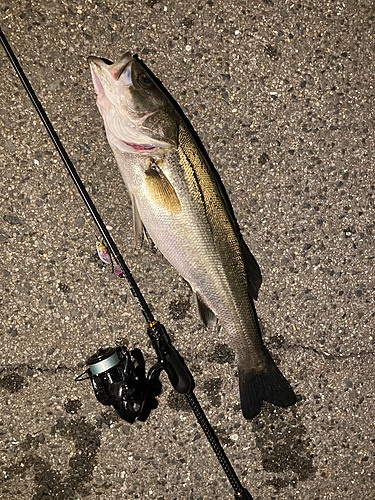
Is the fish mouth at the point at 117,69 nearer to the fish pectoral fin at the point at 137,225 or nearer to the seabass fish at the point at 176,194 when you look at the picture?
the seabass fish at the point at 176,194

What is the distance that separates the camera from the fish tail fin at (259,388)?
2.35m

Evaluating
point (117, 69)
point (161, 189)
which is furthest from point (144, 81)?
point (161, 189)

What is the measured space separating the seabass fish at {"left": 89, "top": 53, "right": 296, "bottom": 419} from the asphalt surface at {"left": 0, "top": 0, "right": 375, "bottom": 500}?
357mm

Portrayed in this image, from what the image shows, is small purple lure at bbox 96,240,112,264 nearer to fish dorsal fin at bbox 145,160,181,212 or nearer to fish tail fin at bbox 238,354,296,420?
fish dorsal fin at bbox 145,160,181,212

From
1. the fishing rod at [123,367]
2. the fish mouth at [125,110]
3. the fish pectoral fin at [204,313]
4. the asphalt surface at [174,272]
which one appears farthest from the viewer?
the asphalt surface at [174,272]

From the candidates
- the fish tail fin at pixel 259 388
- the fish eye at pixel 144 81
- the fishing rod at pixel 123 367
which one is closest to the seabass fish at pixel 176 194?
the fish eye at pixel 144 81

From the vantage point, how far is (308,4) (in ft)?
8.27

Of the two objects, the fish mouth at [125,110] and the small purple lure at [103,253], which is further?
the small purple lure at [103,253]

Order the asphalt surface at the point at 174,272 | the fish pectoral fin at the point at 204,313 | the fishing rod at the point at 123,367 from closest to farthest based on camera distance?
the fishing rod at the point at 123,367, the fish pectoral fin at the point at 204,313, the asphalt surface at the point at 174,272

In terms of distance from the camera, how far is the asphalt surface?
2.44 meters

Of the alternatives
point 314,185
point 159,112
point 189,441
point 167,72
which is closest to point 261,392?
point 189,441

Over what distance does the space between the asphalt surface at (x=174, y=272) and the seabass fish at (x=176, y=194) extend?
14.0 inches

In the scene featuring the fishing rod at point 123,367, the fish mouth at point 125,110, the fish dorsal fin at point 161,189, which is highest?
the fish mouth at point 125,110

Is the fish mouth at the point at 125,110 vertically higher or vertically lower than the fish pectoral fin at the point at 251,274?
higher
